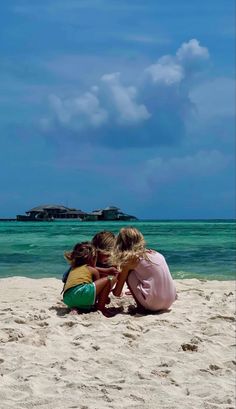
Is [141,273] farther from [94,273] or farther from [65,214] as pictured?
[65,214]

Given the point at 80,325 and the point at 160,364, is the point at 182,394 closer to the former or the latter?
the point at 160,364

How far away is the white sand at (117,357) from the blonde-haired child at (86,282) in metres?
0.17

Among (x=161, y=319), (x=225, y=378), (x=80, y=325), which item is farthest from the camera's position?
(x=161, y=319)

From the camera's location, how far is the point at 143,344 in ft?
19.9

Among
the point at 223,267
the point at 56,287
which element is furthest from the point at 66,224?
the point at 56,287

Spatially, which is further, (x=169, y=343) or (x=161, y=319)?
(x=161, y=319)

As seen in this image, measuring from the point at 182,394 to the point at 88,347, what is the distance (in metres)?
1.26

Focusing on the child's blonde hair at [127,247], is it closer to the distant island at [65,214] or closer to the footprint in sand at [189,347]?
the footprint in sand at [189,347]

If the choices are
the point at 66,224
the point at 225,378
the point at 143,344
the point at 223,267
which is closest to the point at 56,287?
the point at 143,344

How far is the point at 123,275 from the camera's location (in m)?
7.52

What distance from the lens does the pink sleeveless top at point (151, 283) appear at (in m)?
7.41

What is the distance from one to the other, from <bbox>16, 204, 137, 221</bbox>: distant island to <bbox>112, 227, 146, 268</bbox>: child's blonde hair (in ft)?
120

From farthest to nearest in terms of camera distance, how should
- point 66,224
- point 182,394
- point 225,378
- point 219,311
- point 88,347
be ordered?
point 66,224 < point 219,311 < point 88,347 < point 225,378 < point 182,394

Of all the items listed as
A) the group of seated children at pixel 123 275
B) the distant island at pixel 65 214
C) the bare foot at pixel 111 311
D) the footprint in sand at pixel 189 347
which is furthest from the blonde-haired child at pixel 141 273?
the distant island at pixel 65 214
